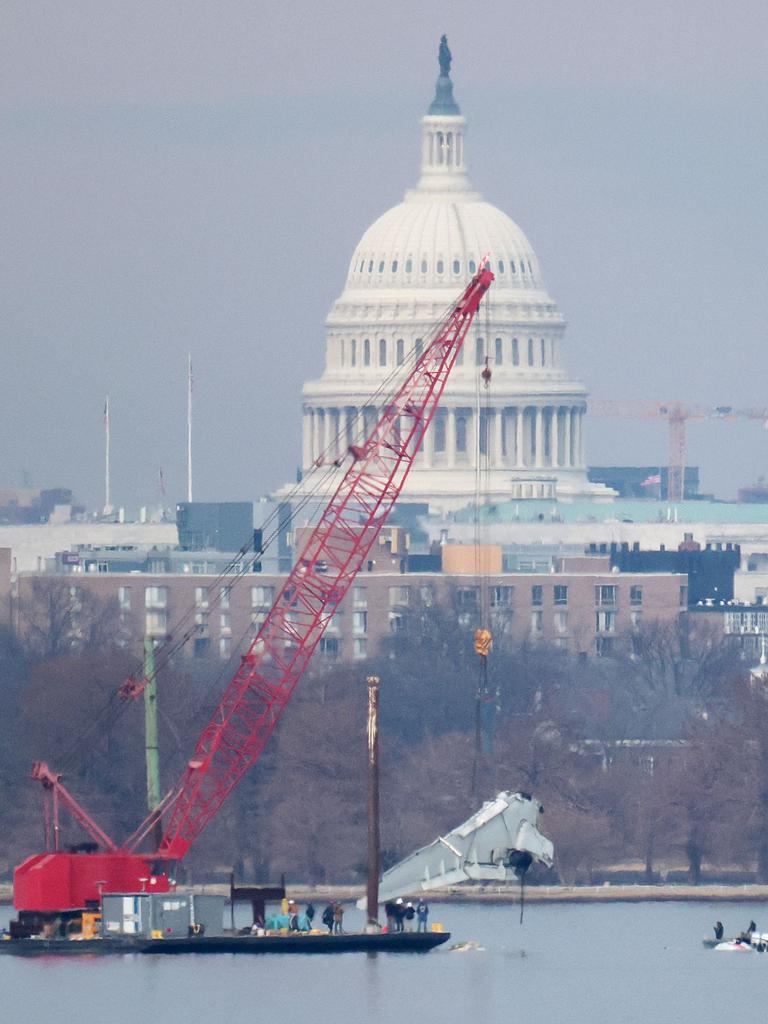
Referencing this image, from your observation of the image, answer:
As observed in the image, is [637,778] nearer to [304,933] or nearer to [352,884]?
[352,884]

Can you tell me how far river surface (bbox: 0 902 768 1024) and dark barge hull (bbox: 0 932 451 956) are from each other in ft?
1.65

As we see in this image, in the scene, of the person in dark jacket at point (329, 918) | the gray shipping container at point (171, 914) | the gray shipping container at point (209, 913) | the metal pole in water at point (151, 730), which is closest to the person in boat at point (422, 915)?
the person in dark jacket at point (329, 918)

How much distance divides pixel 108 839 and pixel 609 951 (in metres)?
17.6

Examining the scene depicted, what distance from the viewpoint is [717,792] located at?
16225 centimetres

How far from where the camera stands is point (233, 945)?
128625 mm

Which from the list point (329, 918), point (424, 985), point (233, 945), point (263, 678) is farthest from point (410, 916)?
point (263, 678)

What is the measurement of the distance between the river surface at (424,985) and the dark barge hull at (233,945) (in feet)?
1.65

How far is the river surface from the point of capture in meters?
116

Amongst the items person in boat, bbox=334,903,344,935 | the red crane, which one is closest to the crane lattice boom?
the red crane

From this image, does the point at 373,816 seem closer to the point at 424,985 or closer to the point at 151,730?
the point at 151,730

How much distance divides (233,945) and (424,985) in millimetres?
8312

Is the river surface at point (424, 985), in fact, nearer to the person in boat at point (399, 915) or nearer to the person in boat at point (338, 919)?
the person in boat at point (399, 915)

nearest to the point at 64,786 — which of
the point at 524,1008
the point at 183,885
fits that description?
the point at 183,885

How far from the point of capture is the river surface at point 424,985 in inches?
4587
